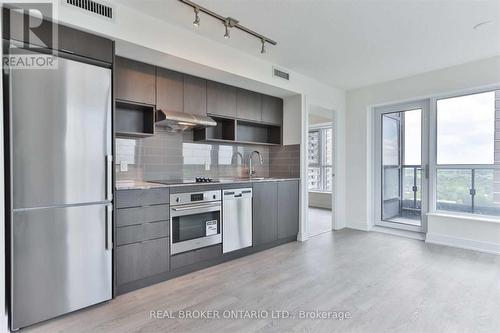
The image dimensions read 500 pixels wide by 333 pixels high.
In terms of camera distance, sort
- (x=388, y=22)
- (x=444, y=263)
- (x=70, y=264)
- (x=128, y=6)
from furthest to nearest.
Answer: (x=444, y=263), (x=388, y=22), (x=128, y=6), (x=70, y=264)

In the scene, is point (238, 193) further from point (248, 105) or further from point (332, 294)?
point (332, 294)

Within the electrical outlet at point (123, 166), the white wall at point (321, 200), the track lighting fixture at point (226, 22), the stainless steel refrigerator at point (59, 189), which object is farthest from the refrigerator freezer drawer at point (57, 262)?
the white wall at point (321, 200)

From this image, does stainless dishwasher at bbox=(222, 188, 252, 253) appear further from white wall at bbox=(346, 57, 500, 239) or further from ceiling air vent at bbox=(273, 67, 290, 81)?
white wall at bbox=(346, 57, 500, 239)

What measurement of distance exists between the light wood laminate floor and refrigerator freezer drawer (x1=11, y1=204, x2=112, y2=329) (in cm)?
14

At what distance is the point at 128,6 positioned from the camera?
7.93ft

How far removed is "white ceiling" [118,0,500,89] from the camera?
2422 mm

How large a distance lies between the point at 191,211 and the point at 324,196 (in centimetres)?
503

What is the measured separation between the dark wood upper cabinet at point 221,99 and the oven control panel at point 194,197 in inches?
43.6

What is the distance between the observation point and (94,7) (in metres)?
2.25

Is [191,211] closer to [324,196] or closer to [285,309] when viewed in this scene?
[285,309]

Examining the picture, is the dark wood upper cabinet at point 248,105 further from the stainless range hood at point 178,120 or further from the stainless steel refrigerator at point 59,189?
the stainless steel refrigerator at point 59,189

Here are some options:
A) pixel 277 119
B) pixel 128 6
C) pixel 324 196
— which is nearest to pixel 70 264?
pixel 128 6

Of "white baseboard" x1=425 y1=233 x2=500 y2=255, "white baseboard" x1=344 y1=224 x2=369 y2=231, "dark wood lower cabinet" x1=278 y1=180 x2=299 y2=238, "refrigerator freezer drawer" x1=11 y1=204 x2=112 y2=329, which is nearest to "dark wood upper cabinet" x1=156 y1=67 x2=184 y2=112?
"refrigerator freezer drawer" x1=11 y1=204 x2=112 y2=329
